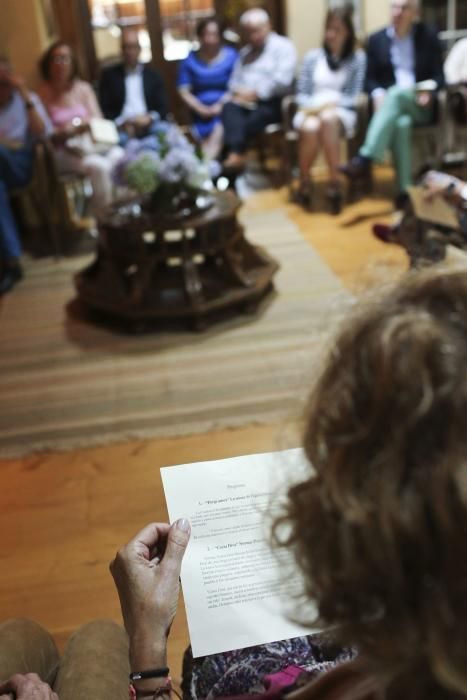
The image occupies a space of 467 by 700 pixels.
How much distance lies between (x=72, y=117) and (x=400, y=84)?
205 cm

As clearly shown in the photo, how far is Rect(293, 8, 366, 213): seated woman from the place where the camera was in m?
4.78

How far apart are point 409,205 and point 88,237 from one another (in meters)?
2.36

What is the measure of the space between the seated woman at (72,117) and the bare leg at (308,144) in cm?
118

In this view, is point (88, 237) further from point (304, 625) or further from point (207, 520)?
point (304, 625)

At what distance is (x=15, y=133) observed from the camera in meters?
4.22

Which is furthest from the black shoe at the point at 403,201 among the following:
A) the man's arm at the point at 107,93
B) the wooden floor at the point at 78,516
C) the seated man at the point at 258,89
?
the man's arm at the point at 107,93

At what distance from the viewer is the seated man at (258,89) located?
16.5ft

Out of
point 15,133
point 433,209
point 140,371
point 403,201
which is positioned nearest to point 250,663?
point 140,371

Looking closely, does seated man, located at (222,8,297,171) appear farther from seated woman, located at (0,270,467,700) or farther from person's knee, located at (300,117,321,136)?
seated woman, located at (0,270,467,700)

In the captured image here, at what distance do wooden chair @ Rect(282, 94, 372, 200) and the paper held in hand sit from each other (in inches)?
164

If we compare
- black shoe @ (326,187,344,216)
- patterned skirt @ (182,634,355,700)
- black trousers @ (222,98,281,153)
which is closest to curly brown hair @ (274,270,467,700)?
patterned skirt @ (182,634,355,700)

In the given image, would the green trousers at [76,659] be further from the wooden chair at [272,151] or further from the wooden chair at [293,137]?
the wooden chair at [272,151]

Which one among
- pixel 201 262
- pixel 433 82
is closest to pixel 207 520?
pixel 201 262

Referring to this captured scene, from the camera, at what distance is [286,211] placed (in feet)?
16.0
